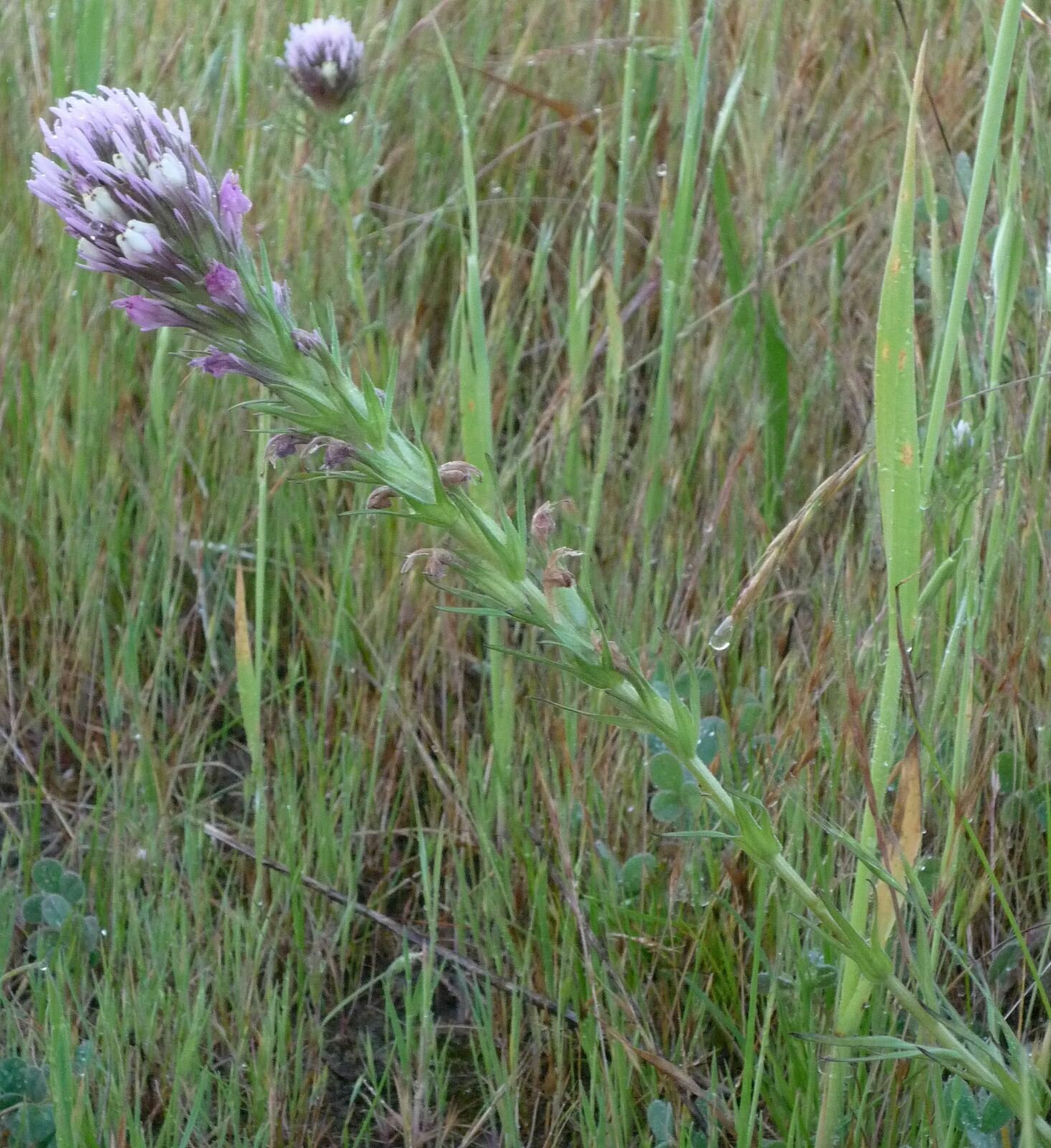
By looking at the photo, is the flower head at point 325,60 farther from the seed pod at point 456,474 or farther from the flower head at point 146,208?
the seed pod at point 456,474

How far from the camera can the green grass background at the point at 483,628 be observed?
109 cm

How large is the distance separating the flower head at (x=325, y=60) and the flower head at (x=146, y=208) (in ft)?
2.90

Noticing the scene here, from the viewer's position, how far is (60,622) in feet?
5.18

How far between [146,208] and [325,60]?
3.14 ft

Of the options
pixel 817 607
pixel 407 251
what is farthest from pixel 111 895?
pixel 407 251

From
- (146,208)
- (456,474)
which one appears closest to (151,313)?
(146,208)

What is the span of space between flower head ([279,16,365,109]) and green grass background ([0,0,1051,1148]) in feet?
0.27

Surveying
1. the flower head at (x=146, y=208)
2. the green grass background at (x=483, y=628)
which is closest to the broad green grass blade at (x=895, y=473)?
the green grass background at (x=483, y=628)

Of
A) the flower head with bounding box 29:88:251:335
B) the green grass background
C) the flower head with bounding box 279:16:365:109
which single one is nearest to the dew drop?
the green grass background

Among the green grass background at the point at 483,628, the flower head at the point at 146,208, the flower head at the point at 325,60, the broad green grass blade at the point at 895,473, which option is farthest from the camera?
the flower head at the point at 325,60

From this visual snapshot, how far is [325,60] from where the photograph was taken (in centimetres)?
160

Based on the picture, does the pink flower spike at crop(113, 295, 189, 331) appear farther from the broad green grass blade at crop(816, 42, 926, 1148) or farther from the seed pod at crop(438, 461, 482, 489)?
the broad green grass blade at crop(816, 42, 926, 1148)

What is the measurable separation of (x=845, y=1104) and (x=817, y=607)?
1.88ft

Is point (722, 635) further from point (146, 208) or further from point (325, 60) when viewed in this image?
point (325, 60)
